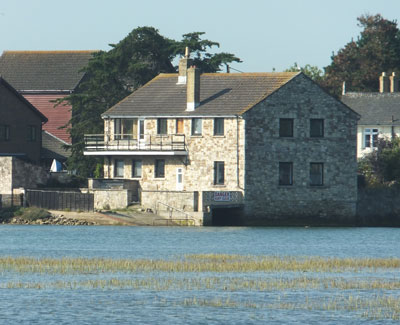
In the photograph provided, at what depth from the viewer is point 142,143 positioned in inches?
3265

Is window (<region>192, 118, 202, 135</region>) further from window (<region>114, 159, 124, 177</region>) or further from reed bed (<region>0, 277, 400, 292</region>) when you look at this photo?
reed bed (<region>0, 277, 400, 292</region>)

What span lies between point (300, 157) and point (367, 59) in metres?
52.3

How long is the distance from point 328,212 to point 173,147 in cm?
1133

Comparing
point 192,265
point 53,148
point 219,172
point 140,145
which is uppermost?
point 53,148

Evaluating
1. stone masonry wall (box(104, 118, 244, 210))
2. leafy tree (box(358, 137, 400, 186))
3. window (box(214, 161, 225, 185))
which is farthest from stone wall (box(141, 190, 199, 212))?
leafy tree (box(358, 137, 400, 186))

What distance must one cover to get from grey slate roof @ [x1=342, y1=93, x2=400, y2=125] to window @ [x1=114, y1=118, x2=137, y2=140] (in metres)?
29.9

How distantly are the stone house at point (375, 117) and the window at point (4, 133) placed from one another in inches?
A: 1219

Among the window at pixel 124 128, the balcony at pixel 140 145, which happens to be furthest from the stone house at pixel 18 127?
the window at pixel 124 128

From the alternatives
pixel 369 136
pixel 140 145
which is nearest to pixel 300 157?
pixel 140 145

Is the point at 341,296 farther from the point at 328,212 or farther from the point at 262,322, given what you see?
the point at 328,212

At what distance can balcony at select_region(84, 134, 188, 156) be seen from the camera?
267 ft

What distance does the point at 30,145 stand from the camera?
9819cm

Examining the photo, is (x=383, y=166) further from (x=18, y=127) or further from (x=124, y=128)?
(x=18, y=127)

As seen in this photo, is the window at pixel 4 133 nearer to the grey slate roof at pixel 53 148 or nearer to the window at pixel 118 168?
the grey slate roof at pixel 53 148
